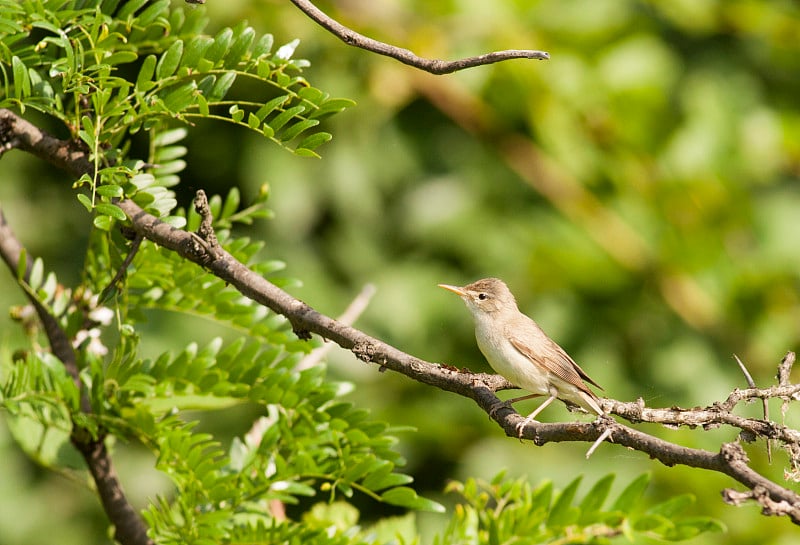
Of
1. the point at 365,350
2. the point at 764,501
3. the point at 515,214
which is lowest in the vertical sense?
the point at 365,350

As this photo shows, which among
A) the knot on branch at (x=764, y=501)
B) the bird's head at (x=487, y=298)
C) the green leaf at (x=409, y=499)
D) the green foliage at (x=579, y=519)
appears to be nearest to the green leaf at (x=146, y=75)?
the green leaf at (x=409, y=499)

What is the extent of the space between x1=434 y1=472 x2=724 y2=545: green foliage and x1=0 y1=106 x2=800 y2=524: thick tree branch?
1.18ft

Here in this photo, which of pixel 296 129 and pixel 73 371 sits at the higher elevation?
pixel 296 129

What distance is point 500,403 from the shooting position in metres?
1.38

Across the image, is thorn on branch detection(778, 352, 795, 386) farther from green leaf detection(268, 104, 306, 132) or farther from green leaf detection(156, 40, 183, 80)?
green leaf detection(156, 40, 183, 80)

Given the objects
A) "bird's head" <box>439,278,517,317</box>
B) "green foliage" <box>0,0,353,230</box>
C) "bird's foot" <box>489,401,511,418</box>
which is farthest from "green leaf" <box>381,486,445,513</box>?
"bird's head" <box>439,278,517,317</box>

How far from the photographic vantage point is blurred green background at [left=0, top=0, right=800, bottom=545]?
454 centimetres

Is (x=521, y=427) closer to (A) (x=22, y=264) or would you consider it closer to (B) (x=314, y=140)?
(B) (x=314, y=140)

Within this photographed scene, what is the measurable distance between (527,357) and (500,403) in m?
1.21

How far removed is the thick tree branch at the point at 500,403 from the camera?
43.1 inches

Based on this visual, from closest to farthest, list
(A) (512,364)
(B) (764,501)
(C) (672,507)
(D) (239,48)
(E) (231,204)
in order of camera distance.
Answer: (B) (764,501) → (D) (239,48) → (C) (672,507) → (E) (231,204) → (A) (512,364)

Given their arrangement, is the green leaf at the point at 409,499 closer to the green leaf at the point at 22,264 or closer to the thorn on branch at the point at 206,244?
the thorn on branch at the point at 206,244

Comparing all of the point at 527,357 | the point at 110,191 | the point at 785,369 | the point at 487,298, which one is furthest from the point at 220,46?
the point at 487,298

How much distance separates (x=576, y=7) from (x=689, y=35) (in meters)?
0.89
